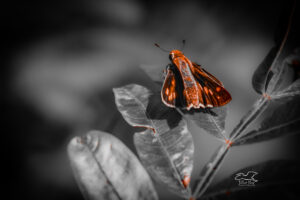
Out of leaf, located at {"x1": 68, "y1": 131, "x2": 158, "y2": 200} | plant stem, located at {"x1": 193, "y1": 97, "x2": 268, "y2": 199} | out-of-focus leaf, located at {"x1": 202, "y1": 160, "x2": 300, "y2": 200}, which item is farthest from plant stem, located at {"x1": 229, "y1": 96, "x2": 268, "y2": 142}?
leaf, located at {"x1": 68, "y1": 131, "x2": 158, "y2": 200}

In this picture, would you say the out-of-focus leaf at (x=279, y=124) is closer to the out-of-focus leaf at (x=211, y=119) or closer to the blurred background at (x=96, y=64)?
the out-of-focus leaf at (x=211, y=119)

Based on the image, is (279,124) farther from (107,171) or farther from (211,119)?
(107,171)

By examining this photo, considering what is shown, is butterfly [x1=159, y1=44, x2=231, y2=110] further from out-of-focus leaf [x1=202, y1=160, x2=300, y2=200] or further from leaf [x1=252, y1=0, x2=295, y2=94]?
out-of-focus leaf [x1=202, y1=160, x2=300, y2=200]

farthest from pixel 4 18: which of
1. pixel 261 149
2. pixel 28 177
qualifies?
pixel 261 149

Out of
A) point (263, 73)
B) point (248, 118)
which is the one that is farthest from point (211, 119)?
point (263, 73)

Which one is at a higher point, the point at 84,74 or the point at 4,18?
the point at 4,18

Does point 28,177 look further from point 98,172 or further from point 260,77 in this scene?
point 260,77
